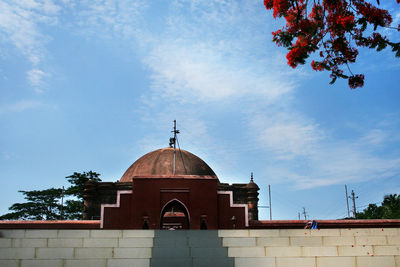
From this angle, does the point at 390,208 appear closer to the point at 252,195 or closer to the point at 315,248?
the point at 252,195

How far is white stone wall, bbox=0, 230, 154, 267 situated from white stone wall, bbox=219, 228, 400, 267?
2389mm

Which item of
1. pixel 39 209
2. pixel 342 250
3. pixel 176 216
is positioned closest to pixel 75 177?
pixel 39 209

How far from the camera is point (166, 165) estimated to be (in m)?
25.4

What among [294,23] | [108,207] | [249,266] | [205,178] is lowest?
[249,266]

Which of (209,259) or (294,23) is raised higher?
(294,23)

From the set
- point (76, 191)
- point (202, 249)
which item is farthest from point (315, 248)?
point (76, 191)

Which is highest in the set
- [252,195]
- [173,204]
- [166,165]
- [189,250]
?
[166,165]

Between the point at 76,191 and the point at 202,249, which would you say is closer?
the point at 202,249

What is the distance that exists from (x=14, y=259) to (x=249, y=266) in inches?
227

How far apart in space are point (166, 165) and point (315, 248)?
1633 centimetres

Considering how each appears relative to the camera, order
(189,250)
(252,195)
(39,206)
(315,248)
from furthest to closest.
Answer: (39,206)
(252,195)
(189,250)
(315,248)

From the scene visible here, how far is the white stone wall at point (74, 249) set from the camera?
962cm

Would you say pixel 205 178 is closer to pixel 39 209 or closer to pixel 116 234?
pixel 116 234

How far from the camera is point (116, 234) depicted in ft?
34.5
